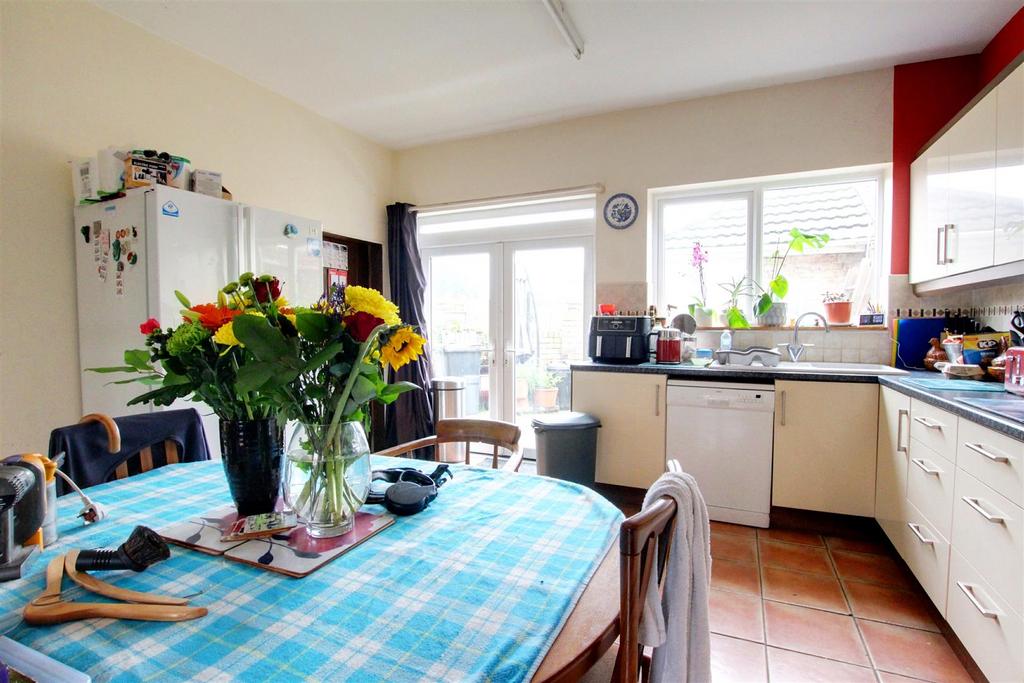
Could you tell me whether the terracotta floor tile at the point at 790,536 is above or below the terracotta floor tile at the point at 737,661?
above

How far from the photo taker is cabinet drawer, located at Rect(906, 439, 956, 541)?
5.18 ft

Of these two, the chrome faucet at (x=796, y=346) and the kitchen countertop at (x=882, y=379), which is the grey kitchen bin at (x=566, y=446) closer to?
the kitchen countertop at (x=882, y=379)

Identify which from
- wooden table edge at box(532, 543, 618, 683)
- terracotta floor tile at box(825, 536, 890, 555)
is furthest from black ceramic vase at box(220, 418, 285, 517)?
terracotta floor tile at box(825, 536, 890, 555)

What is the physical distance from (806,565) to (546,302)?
2.34 m

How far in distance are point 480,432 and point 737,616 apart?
1.25m

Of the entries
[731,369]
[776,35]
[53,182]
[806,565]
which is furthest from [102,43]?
[806,565]

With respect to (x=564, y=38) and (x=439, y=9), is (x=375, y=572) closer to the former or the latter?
(x=439, y=9)

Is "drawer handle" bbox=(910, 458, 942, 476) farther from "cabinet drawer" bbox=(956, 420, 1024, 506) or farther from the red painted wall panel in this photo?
the red painted wall panel

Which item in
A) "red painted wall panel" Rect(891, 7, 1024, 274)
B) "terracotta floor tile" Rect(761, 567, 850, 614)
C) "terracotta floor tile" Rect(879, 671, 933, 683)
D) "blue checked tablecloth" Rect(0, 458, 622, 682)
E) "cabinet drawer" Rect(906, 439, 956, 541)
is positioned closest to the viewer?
"blue checked tablecloth" Rect(0, 458, 622, 682)

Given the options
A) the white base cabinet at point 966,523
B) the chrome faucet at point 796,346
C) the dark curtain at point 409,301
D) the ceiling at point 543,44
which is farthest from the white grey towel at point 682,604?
the dark curtain at point 409,301

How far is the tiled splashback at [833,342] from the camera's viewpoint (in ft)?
9.26

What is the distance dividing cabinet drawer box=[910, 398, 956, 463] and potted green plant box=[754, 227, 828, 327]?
1202 mm

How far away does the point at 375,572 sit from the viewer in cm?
80

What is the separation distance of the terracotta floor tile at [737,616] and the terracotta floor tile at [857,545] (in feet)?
2.48
